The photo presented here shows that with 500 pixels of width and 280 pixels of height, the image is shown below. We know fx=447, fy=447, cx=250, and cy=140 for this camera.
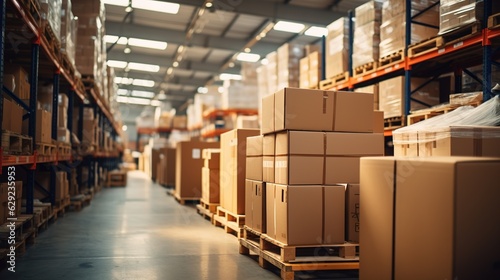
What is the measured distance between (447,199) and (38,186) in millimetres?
6707

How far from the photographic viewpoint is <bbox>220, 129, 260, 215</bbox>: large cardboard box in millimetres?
6031

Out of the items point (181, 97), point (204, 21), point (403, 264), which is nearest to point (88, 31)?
point (204, 21)

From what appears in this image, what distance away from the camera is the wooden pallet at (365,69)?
7008mm

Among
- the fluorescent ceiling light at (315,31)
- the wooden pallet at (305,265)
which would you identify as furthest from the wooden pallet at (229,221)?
the fluorescent ceiling light at (315,31)

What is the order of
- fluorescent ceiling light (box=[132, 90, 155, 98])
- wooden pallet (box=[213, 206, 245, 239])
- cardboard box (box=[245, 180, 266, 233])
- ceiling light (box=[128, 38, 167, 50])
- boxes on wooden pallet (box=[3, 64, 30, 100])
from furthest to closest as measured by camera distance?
fluorescent ceiling light (box=[132, 90, 155, 98])
ceiling light (box=[128, 38, 167, 50])
wooden pallet (box=[213, 206, 245, 239])
boxes on wooden pallet (box=[3, 64, 30, 100])
cardboard box (box=[245, 180, 266, 233])

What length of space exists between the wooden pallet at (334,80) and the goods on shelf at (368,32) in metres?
0.43

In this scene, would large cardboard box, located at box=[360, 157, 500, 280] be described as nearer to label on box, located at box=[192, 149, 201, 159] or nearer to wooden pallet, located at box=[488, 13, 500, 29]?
wooden pallet, located at box=[488, 13, 500, 29]

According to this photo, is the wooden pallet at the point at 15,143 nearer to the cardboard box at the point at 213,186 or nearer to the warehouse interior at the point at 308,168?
the warehouse interior at the point at 308,168

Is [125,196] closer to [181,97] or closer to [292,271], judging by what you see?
[292,271]

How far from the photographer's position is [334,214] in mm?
3979

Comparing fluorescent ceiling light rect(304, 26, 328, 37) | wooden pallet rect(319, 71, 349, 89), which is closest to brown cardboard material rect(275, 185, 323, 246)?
wooden pallet rect(319, 71, 349, 89)

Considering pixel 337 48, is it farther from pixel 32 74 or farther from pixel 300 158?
pixel 32 74

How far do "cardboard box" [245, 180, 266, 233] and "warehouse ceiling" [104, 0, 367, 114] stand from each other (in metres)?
7.62

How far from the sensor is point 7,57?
657cm
